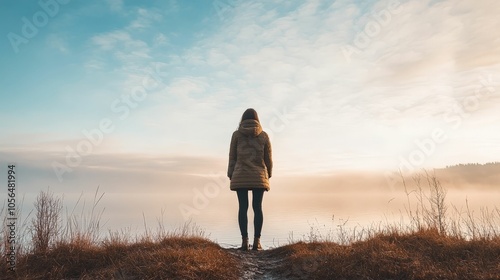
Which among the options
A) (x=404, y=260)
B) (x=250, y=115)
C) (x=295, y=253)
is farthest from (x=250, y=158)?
(x=404, y=260)

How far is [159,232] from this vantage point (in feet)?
28.4

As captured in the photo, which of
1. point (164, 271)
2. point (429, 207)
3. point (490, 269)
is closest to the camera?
point (490, 269)

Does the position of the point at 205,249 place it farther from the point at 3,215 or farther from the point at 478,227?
the point at 478,227

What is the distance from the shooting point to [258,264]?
7641 mm

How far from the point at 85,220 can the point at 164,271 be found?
133 inches

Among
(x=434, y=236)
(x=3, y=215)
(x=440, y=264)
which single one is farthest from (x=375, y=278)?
(x=3, y=215)

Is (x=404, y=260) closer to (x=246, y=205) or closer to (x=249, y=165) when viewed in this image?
(x=246, y=205)

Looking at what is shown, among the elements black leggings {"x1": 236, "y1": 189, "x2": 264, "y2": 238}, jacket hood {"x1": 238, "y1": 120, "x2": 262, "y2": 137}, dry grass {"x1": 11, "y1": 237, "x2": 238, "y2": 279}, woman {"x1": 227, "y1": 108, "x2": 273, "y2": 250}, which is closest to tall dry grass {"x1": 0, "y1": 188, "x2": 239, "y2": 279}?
dry grass {"x1": 11, "y1": 237, "x2": 238, "y2": 279}

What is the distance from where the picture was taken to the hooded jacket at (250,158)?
8.44 meters

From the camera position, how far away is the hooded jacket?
8438 millimetres

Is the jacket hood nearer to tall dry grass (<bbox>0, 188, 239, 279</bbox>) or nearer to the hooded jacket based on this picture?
the hooded jacket

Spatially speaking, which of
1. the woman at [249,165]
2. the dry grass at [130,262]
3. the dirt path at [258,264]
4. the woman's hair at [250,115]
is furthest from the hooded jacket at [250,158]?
the dry grass at [130,262]

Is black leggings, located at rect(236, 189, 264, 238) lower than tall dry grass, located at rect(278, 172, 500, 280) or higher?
higher

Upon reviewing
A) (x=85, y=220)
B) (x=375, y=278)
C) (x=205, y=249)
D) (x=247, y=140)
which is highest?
(x=247, y=140)
